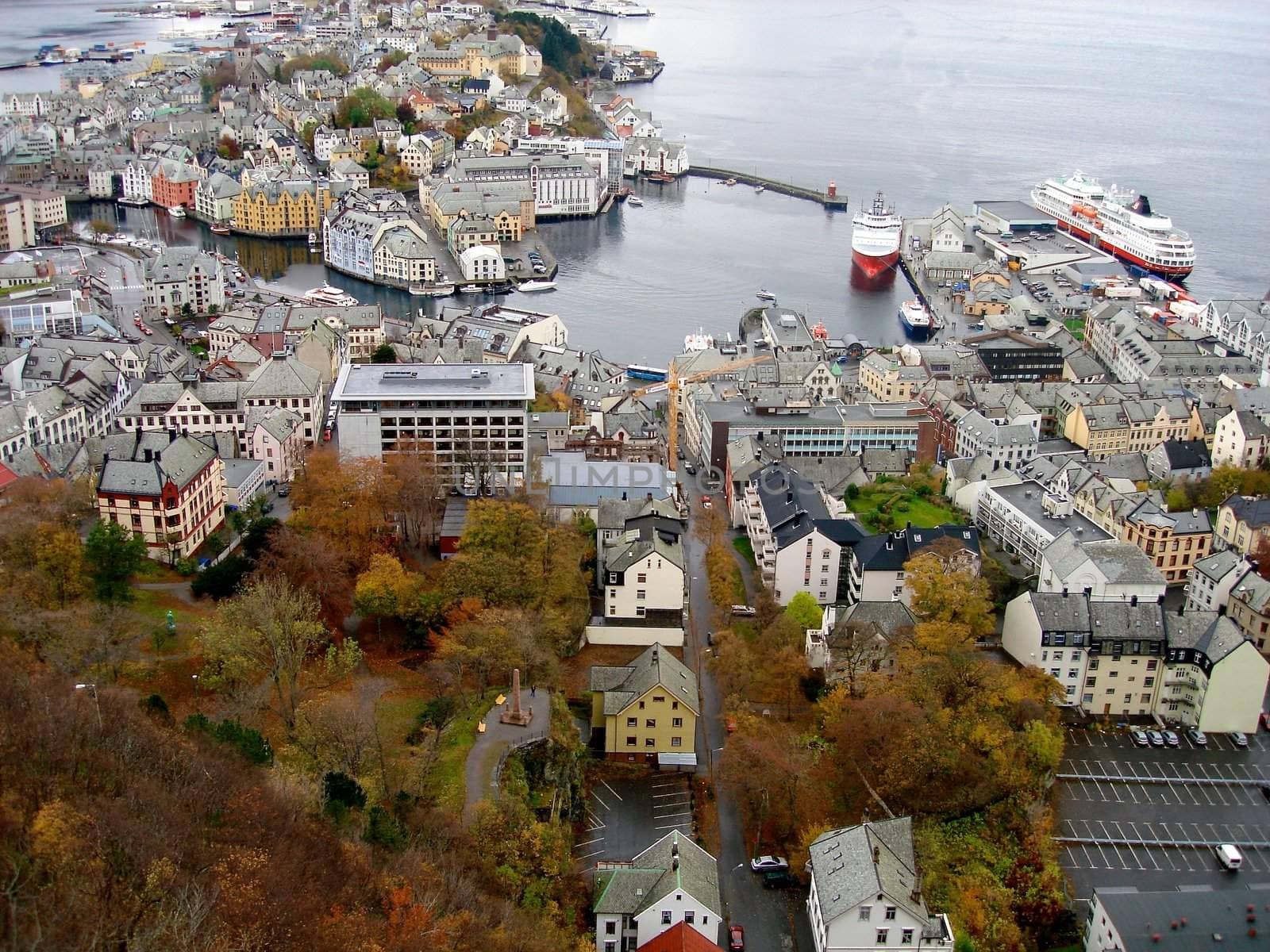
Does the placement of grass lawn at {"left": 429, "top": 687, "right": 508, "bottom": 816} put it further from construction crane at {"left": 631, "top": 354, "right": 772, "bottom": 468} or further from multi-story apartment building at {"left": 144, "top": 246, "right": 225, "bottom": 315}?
multi-story apartment building at {"left": 144, "top": 246, "right": 225, "bottom": 315}

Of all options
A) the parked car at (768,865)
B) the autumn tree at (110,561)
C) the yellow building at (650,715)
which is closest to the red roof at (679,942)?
the parked car at (768,865)

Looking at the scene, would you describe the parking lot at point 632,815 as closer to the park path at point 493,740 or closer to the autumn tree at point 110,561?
the park path at point 493,740

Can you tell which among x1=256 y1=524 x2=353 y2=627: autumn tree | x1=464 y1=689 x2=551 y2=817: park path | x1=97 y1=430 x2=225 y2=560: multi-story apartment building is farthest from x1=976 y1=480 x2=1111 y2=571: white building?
x1=97 y1=430 x2=225 y2=560: multi-story apartment building

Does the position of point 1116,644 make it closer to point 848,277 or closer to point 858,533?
point 858,533

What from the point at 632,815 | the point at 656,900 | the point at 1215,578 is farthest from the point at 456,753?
the point at 1215,578

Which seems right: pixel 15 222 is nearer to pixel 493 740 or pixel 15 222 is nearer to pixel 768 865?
pixel 493 740

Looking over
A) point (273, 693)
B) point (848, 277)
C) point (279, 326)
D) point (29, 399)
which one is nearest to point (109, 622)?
point (273, 693)
